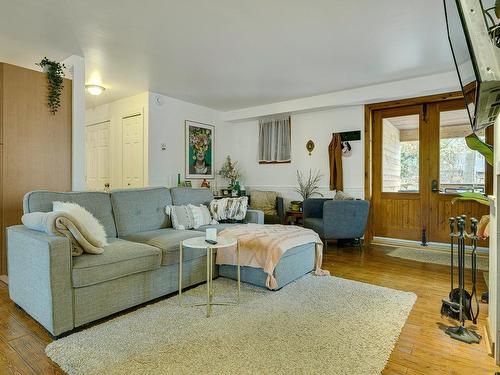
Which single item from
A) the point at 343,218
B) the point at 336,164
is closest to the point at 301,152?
the point at 336,164

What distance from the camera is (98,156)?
239 inches

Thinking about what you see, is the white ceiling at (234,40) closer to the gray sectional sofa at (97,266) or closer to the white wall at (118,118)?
the white wall at (118,118)

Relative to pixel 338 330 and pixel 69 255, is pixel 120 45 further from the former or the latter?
pixel 338 330

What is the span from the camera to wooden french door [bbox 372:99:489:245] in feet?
14.4

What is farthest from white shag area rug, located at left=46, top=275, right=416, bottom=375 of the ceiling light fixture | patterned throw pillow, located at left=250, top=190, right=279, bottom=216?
the ceiling light fixture

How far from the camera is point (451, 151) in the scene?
4.47m

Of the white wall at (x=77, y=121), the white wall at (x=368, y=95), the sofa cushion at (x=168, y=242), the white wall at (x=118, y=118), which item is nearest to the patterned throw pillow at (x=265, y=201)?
the white wall at (x=368, y=95)

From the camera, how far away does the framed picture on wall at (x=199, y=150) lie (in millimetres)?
5570

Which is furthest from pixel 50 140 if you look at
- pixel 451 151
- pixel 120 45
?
pixel 451 151

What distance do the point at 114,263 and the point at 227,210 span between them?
1832mm

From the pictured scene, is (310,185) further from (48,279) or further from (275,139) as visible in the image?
(48,279)

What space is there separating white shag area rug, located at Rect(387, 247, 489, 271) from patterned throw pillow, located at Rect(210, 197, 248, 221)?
225 centimetres

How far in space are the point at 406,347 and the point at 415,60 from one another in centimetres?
320

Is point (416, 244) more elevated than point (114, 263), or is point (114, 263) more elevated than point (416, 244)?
point (114, 263)
